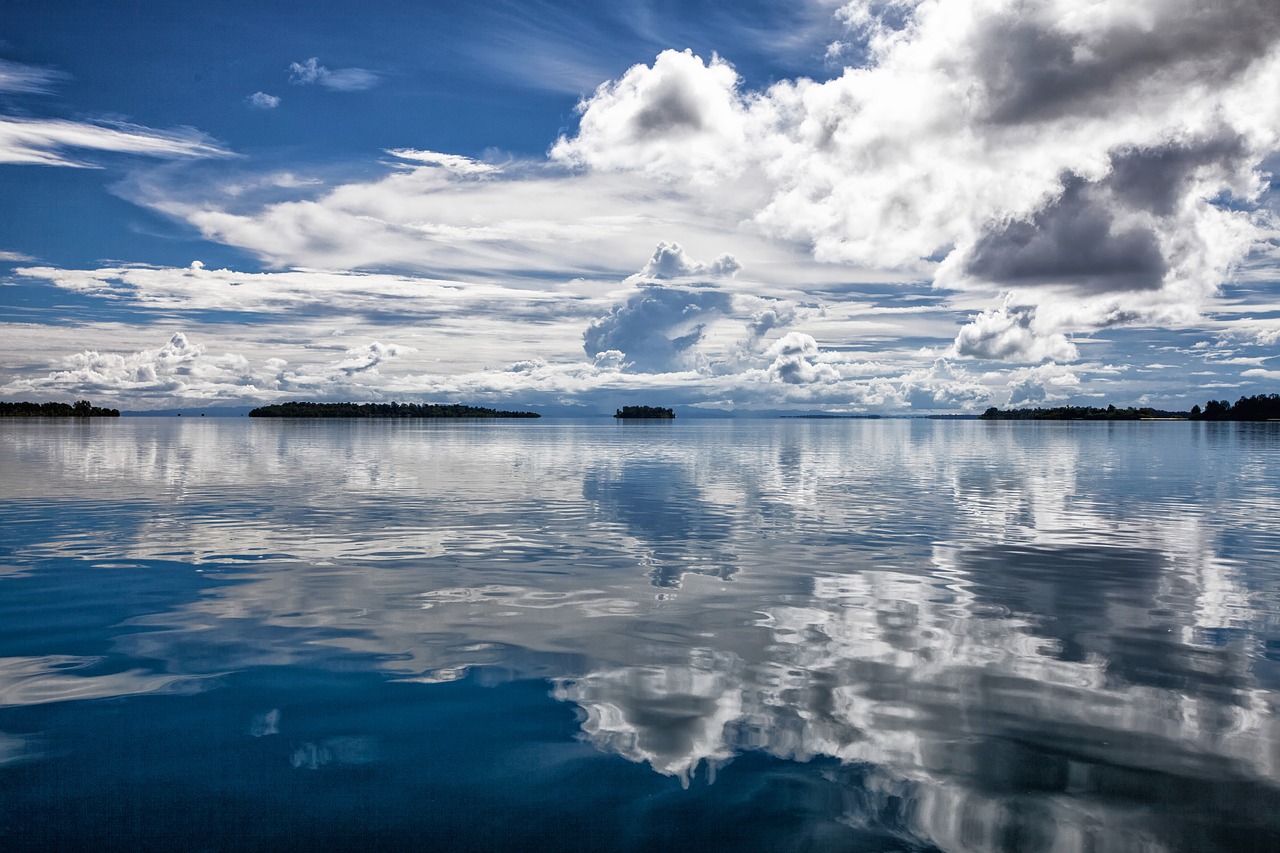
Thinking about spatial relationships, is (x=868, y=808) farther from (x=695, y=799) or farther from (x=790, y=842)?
(x=695, y=799)

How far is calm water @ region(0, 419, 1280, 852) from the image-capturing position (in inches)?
452

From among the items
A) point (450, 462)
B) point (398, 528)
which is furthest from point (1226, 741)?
point (450, 462)

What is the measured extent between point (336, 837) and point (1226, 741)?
548 inches

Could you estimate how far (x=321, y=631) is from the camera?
20.7m

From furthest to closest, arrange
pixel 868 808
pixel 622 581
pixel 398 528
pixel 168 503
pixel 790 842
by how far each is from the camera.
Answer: pixel 168 503
pixel 398 528
pixel 622 581
pixel 868 808
pixel 790 842

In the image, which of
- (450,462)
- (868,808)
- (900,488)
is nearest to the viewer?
(868,808)

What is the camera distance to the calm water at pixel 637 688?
1147 cm

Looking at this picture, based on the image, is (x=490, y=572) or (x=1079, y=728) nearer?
(x=1079, y=728)

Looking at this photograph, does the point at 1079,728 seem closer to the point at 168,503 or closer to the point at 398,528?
the point at 398,528

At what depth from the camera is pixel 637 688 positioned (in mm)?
16406

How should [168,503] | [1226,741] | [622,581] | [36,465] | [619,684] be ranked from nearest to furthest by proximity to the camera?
[1226,741] → [619,684] → [622,581] → [168,503] → [36,465]

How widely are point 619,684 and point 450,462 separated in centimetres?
7153

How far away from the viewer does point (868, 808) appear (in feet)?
38.3

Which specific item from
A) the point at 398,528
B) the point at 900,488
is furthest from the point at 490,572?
the point at 900,488
